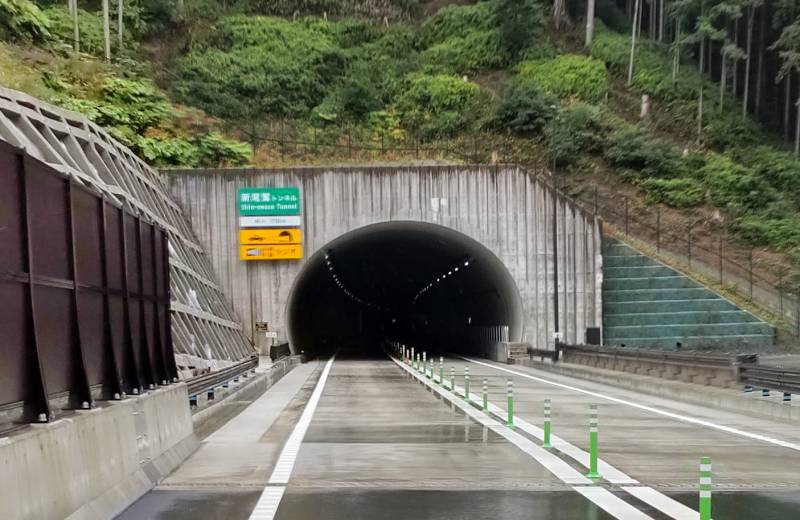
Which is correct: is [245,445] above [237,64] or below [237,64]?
below

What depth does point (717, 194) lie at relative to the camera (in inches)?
2039

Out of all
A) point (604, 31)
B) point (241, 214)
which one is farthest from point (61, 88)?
point (604, 31)

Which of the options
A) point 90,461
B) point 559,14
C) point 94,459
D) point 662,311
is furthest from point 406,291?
point 90,461

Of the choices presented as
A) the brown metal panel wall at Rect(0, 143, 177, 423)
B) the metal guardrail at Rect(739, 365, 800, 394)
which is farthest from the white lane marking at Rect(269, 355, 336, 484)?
the metal guardrail at Rect(739, 365, 800, 394)

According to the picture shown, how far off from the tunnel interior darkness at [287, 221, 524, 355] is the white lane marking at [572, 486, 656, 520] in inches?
1314

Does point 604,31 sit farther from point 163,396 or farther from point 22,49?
point 163,396

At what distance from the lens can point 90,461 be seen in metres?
7.62

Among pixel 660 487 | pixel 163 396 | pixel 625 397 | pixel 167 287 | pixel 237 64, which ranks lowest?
pixel 625 397

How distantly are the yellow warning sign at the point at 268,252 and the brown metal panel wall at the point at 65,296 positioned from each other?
2998cm

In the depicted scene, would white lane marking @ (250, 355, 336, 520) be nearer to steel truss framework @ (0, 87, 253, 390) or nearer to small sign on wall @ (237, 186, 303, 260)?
steel truss framework @ (0, 87, 253, 390)

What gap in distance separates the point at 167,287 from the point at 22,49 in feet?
124

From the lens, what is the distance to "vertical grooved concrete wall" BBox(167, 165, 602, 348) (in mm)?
42375

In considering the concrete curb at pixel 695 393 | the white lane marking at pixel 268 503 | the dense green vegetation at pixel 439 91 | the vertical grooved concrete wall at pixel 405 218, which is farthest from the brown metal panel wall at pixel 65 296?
the dense green vegetation at pixel 439 91

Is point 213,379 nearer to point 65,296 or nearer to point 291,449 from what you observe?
point 291,449
